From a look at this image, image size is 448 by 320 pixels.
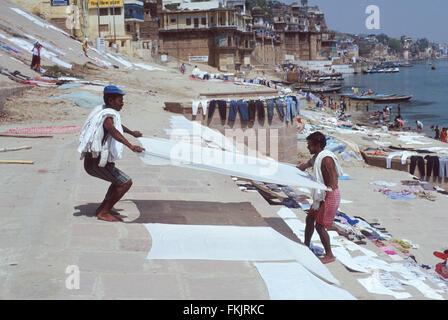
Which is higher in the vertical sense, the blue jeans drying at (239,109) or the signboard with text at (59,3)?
the signboard with text at (59,3)

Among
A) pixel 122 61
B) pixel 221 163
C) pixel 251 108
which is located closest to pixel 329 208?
pixel 221 163

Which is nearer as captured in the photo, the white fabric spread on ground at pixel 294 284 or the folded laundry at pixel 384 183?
the white fabric spread on ground at pixel 294 284

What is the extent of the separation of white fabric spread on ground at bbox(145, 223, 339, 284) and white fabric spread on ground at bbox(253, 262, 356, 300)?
180mm

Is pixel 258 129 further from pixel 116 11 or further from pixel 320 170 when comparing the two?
pixel 116 11

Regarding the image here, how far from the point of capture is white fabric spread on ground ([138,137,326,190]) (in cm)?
479

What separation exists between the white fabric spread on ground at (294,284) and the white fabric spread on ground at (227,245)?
18cm

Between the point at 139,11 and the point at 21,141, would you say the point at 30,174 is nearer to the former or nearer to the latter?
the point at 21,141

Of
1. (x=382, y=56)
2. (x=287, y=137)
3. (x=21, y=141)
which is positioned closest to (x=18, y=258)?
(x=21, y=141)

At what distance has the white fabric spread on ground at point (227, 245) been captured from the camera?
3.93 meters

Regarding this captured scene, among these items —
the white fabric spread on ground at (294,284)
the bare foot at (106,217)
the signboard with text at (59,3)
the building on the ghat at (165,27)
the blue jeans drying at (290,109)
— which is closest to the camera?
the white fabric spread on ground at (294,284)

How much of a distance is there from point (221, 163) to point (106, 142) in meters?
1.17

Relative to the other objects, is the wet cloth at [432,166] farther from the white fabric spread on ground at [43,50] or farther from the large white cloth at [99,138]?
the white fabric spread on ground at [43,50]

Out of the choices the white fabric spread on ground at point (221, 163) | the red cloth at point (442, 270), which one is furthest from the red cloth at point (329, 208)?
the red cloth at point (442, 270)

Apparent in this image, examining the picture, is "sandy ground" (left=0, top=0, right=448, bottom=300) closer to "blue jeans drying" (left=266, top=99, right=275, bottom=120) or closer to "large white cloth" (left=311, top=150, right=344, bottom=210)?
"large white cloth" (left=311, top=150, right=344, bottom=210)
